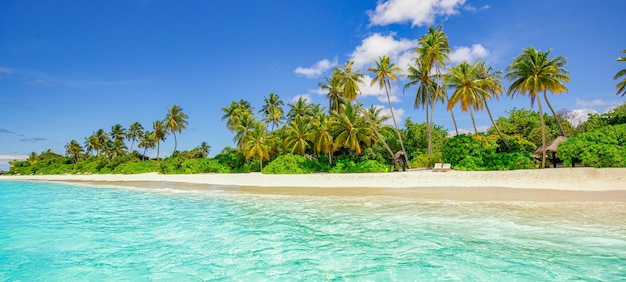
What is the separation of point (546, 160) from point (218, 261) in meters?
29.0

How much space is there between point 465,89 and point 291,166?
17.7 metres

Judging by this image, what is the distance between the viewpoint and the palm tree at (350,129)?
1179 inches

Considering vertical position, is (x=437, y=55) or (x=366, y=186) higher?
(x=437, y=55)

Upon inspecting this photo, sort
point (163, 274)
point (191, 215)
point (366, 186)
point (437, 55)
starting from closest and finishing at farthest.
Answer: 1. point (163, 274)
2. point (191, 215)
3. point (366, 186)
4. point (437, 55)

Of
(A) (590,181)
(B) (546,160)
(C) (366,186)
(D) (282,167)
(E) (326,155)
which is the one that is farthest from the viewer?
(E) (326,155)

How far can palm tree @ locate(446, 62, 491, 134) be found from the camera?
26938mm

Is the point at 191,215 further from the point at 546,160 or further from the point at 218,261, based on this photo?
the point at 546,160

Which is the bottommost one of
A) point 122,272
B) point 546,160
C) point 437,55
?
point 122,272

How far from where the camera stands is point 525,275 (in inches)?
209

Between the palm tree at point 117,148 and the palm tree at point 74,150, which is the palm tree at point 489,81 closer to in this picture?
the palm tree at point 117,148

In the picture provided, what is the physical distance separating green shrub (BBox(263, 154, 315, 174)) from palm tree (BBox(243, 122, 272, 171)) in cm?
281

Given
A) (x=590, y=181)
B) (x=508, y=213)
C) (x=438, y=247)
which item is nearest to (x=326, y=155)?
(x=590, y=181)

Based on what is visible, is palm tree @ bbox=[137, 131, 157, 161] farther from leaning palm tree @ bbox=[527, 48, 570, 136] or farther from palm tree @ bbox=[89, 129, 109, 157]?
leaning palm tree @ bbox=[527, 48, 570, 136]

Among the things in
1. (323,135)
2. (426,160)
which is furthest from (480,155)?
(323,135)
